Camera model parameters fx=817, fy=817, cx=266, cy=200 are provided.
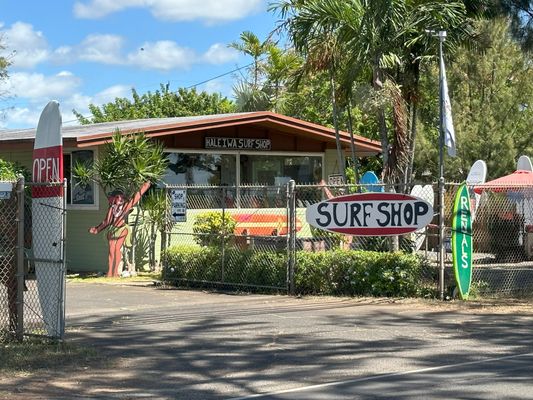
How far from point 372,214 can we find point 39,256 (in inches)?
238

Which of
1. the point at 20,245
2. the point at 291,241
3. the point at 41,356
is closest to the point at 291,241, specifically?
the point at 291,241

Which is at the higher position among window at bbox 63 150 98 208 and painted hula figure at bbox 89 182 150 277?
window at bbox 63 150 98 208

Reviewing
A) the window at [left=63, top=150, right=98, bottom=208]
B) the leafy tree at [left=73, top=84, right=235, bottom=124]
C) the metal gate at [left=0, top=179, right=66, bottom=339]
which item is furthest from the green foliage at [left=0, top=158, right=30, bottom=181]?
the leafy tree at [left=73, top=84, right=235, bottom=124]

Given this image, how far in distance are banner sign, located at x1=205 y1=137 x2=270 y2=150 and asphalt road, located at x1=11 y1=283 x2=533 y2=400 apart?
7.03 meters

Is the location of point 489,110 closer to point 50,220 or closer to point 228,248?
point 228,248

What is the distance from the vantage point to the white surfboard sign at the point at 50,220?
9289mm

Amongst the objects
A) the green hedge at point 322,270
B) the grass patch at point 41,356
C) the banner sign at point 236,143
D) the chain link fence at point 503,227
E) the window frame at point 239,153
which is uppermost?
the banner sign at point 236,143

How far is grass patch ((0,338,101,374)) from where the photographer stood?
27.1ft

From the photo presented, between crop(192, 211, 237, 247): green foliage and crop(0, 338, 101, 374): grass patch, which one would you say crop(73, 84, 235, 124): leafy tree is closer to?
crop(192, 211, 237, 247): green foliage

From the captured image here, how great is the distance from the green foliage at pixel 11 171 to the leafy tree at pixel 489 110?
47.7 ft

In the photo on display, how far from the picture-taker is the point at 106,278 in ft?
58.6

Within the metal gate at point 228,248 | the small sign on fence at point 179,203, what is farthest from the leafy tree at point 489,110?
the small sign on fence at point 179,203

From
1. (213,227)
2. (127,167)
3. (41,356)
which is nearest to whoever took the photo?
(41,356)

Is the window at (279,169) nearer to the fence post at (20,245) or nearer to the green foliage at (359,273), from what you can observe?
the green foliage at (359,273)
